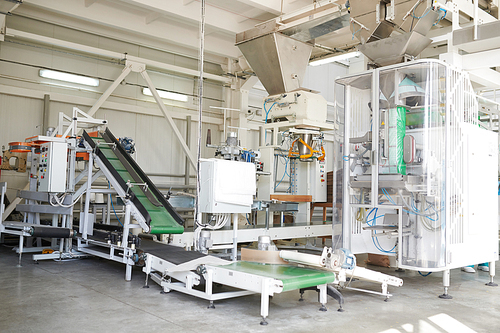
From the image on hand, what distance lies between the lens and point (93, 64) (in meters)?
8.77

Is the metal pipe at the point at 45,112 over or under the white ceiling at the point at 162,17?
under

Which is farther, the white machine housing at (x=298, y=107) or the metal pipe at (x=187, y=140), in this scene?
the metal pipe at (x=187, y=140)

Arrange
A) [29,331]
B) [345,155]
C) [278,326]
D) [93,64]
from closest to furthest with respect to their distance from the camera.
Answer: [29,331], [278,326], [345,155], [93,64]

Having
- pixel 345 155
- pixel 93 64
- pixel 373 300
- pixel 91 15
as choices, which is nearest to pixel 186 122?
pixel 93 64

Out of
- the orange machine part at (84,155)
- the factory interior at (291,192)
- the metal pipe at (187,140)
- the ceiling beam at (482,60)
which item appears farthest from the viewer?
the metal pipe at (187,140)

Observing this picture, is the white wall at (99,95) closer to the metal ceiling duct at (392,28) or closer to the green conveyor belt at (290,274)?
the green conveyor belt at (290,274)

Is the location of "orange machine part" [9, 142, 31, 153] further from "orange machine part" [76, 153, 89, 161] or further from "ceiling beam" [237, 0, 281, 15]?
"ceiling beam" [237, 0, 281, 15]

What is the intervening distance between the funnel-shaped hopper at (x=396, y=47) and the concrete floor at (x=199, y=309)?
244 centimetres

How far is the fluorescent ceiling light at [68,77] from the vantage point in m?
8.18

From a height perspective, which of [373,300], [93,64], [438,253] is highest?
[93,64]

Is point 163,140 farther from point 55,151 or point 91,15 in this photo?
point 55,151

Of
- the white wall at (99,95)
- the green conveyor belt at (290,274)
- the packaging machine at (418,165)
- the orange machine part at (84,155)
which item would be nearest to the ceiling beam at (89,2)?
the white wall at (99,95)

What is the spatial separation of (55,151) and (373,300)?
426cm

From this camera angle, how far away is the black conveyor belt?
4047 millimetres
